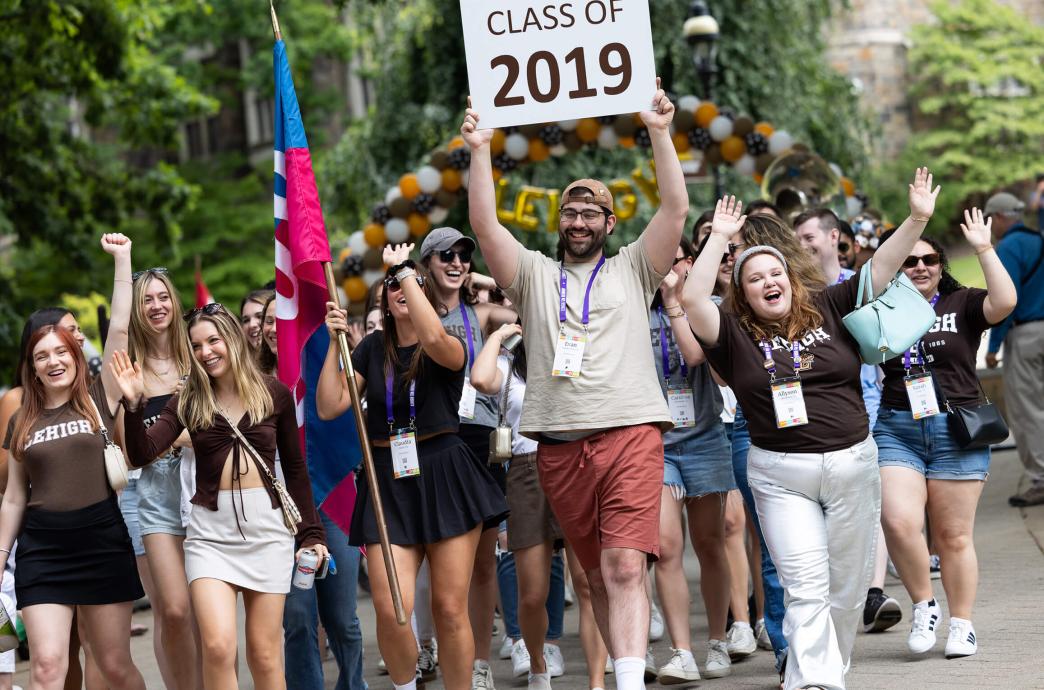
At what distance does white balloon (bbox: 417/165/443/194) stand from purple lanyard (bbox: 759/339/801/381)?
8815 mm

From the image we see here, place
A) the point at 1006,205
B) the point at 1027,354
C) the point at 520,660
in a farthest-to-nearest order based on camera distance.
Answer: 1. the point at 1006,205
2. the point at 1027,354
3. the point at 520,660

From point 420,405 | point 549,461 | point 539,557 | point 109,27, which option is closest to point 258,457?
point 420,405

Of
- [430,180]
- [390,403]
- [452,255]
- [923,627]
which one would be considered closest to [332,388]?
[390,403]

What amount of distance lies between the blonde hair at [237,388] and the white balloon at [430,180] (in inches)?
324

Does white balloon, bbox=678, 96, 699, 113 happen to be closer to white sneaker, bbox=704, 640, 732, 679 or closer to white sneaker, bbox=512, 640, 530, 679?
white sneaker, bbox=512, 640, 530, 679

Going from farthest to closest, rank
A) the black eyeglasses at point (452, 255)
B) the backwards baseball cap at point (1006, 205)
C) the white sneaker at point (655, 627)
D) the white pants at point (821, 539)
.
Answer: the backwards baseball cap at point (1006, 205)
the white sneaker at point (655, 627)
the black eyeglasses at point (452, 255)
the white pants at point (821, 539)

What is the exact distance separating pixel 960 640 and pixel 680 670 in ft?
4.30

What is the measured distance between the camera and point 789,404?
6324mm

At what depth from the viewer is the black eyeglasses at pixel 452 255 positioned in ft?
24.5

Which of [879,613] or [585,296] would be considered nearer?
[585,296]

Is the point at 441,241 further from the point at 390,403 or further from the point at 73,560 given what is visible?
the point at 73,560

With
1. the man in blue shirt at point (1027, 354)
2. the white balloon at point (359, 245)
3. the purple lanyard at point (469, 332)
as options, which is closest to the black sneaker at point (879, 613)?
the purple lanyard at point (469, 332)

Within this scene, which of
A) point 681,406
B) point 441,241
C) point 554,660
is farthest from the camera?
point 554,660

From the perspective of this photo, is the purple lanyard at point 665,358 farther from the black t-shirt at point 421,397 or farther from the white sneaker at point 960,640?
the white sneaker at point 960,640
